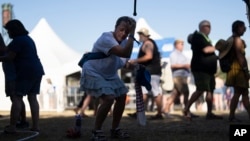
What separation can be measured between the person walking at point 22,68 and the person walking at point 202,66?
3.00 meters

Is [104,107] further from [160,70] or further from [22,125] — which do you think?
[160,70]

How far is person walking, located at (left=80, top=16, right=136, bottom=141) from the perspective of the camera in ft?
14.8

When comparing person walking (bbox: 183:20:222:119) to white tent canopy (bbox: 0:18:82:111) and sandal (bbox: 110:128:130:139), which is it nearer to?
sandal (bbox: 110:128:130:139)

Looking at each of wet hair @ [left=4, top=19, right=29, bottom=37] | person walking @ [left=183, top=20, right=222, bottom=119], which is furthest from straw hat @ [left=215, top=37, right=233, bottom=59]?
wet hair @ [left=4, top=19, right=29, bottom=37]

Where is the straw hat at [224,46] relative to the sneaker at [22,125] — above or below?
above

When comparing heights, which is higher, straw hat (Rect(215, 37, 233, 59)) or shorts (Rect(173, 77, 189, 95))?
straw hat (Rect(215, 37, 233, 59))

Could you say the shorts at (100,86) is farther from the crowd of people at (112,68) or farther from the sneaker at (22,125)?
the sneaker at (22,125)

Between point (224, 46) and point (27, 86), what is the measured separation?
328 centimetres

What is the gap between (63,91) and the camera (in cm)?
1742

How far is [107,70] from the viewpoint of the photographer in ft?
15.3

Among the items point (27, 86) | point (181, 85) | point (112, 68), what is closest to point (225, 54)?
point (181, 85)

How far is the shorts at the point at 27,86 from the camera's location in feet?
17.9

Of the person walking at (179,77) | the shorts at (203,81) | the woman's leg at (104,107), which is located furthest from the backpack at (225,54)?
the woman's leg at (104,107)

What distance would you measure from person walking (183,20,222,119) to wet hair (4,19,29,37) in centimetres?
328
